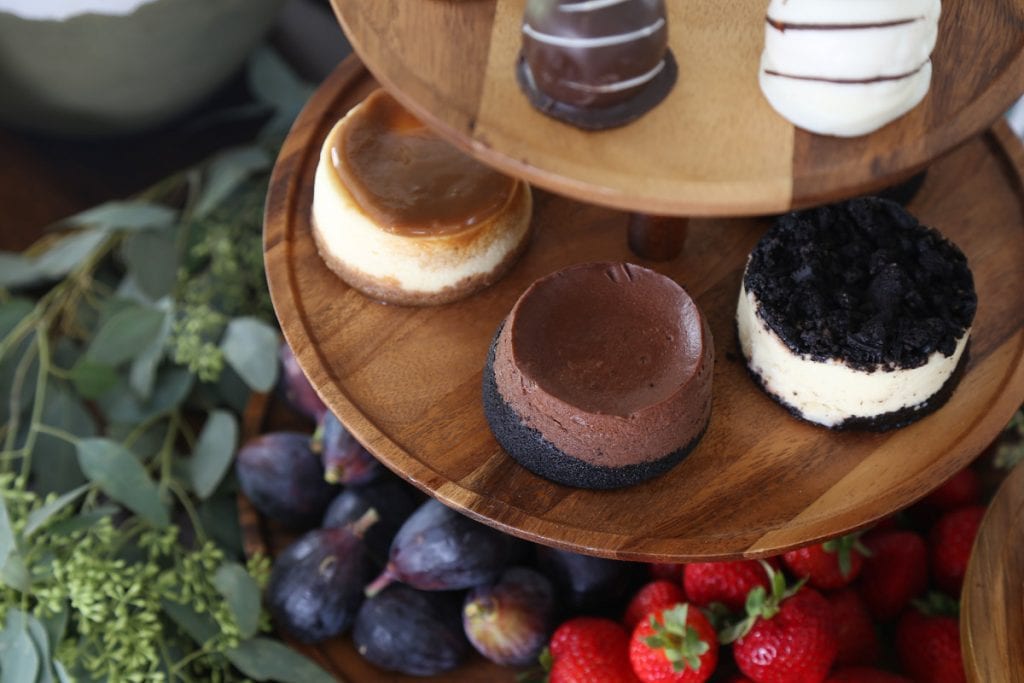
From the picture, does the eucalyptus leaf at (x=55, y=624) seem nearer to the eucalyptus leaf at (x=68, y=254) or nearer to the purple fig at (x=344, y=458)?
the purple fig at (x=344, y=458)

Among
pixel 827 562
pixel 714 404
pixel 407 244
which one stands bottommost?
pixel 827 562

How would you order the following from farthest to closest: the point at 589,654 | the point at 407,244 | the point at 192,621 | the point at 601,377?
the point at 192,621 < the point at 589,654 < the point at 407,244 < the point at 601,377

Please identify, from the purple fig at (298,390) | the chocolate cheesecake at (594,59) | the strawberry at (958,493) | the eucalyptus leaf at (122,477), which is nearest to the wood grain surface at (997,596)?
the strawberry at (958,493)

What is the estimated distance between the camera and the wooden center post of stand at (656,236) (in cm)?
103

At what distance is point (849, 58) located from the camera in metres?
0.74

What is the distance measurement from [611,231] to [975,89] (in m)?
0.41

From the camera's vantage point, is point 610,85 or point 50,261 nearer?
point 610,85

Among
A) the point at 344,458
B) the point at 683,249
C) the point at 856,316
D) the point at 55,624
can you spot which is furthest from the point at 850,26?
the point at 55,624

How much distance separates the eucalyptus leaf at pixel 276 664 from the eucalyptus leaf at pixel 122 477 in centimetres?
18

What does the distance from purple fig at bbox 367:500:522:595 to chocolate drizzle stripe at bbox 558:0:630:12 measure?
0.63m

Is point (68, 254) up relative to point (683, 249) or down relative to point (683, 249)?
down

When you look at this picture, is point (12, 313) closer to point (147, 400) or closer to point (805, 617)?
point (147, 400)

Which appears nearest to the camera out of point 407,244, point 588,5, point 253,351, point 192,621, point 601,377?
point 588,5

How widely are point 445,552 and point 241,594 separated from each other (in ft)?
0.76
